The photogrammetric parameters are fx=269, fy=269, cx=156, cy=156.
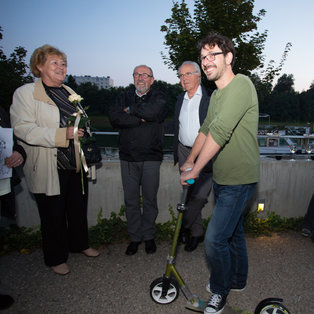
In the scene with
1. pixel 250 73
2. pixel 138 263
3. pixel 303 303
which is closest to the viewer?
pixel 303 303

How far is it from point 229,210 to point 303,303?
4.23 feet

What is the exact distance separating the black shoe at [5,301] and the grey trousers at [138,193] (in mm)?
1433

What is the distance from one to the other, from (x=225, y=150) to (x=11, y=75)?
11.2 m

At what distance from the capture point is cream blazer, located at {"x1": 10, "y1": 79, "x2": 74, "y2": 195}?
8.56 feet

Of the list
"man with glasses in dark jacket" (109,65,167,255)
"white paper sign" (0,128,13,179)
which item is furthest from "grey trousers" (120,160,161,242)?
"white paper sign" (0,128,13,179)

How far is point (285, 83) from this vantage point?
103500mm

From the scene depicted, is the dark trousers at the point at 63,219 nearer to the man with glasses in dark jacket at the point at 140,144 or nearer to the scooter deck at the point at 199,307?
the man with glasses in dark jacket at the point at 140,144

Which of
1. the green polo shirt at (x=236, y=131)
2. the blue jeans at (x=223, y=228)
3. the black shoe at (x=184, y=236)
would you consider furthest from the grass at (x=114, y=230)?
the green polo shirt at (x=236, y=131)

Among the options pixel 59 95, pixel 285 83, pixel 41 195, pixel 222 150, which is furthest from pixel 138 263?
pixel 285 83

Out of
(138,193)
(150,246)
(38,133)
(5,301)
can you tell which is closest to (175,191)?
(138,193)

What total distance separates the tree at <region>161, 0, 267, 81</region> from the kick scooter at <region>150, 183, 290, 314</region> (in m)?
8.97

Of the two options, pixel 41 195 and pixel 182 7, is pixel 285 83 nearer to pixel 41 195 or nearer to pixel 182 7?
pixel 182 7

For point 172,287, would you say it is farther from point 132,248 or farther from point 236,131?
point 236,131

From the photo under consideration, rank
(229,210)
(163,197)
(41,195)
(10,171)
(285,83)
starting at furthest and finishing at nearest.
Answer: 1. (285,83)
2. (163,197)
3. (41,195)
4. (10,171)
5. (229,210)
